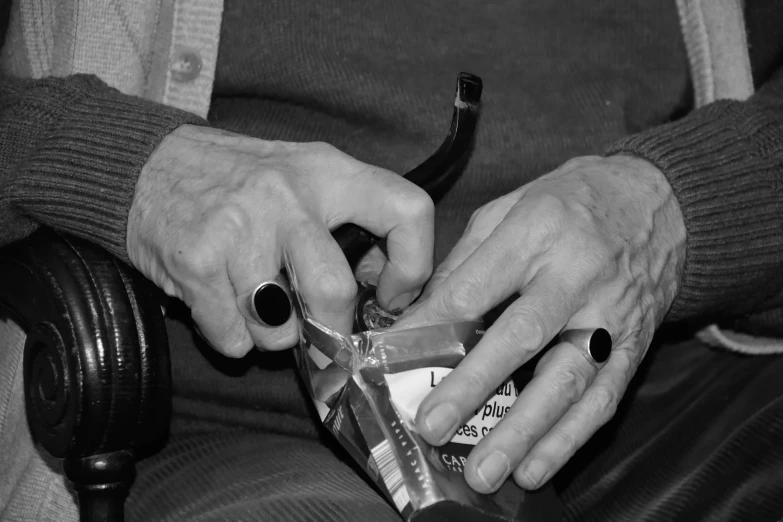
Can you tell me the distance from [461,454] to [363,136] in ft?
1.58

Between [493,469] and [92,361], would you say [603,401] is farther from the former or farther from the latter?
[92,361]

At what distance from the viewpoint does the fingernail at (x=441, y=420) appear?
0.57 meters

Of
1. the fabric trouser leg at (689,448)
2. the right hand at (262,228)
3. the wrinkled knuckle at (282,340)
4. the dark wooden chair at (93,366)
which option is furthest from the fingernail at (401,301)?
the fabric trouser leg at (689,448)

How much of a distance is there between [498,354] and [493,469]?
0.09 metres

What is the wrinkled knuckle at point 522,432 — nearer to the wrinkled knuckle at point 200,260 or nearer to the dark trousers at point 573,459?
the dark trousers at point 573,459

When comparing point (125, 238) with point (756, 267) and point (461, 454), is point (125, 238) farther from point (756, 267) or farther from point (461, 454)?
point (756, 267)

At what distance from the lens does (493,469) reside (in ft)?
1.93

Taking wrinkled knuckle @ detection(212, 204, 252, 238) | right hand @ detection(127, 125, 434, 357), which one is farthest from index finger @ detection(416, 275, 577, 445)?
wrinkled knuckle @ detection(212, 204, 252, 238)

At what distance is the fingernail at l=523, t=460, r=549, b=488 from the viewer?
0.63 metres

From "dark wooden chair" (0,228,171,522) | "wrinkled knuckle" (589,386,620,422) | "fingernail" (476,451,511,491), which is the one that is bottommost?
"dark wooden chair" (0,228,171,522)

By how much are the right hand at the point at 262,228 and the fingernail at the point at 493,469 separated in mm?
167

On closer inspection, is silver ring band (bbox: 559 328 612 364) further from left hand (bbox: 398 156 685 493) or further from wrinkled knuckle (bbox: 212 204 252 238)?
wrinkled knuckle (bbox: 212 204 252 238)

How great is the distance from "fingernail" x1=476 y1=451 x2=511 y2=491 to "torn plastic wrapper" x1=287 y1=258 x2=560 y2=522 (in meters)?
0.01

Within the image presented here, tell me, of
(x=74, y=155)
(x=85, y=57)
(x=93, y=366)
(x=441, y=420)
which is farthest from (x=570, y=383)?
(x=85, y=57)
